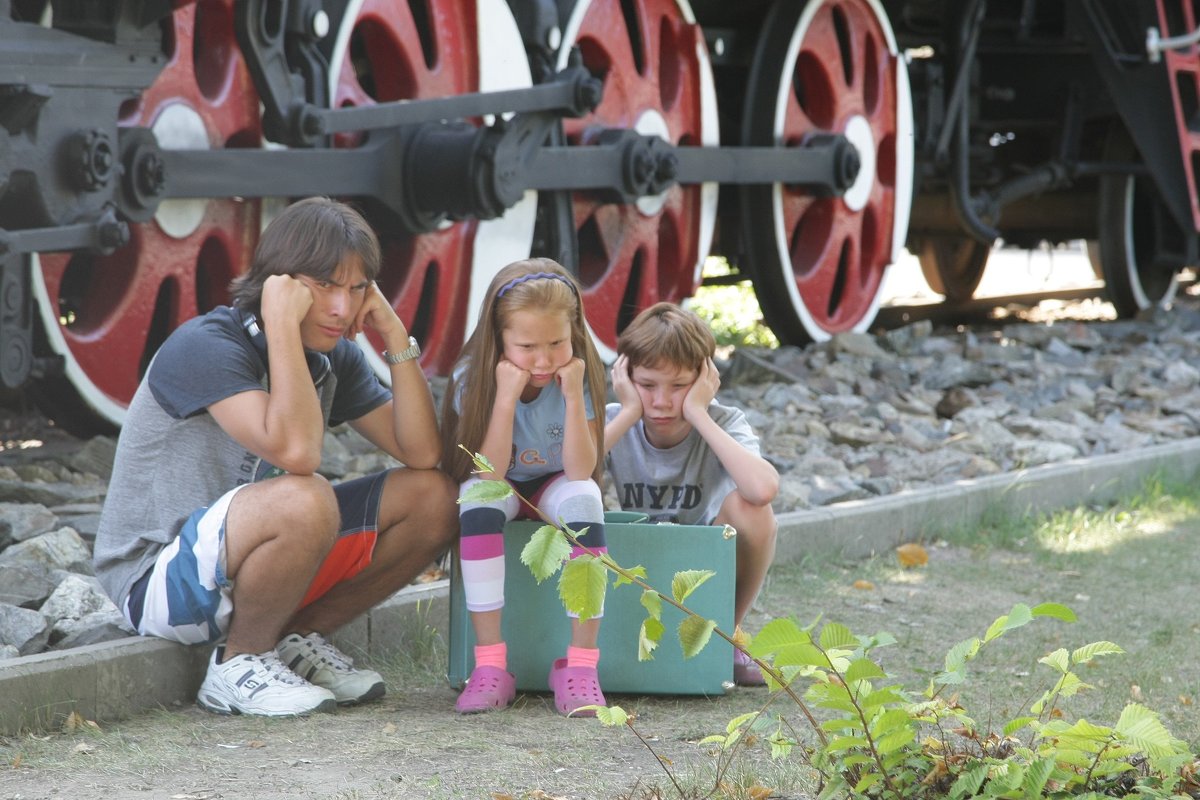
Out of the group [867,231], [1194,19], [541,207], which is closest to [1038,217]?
[1194,19]

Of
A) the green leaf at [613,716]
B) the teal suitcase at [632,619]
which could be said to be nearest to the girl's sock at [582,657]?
the teal suitcase at [632,619]

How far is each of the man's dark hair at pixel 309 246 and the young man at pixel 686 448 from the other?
57 cm

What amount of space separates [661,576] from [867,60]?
5.33m

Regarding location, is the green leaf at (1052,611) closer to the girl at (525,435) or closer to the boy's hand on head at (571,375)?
the girl at (525,435)

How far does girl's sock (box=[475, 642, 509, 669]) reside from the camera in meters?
2.76

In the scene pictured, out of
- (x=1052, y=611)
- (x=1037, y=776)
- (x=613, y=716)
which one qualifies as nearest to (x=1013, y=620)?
(x=1052, y=611)

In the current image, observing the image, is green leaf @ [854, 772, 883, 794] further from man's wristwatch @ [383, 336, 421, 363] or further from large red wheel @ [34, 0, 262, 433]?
large red wheel @ [34, 0, 262, 433]

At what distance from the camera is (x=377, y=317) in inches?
112

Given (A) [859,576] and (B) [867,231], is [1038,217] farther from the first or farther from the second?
(A) [859,576]

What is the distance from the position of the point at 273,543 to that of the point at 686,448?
89 cm

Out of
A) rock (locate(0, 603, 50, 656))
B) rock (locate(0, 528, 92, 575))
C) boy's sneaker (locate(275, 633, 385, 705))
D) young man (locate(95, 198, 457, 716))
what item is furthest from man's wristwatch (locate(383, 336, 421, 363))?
rock (locate(0, 528, 92, 575))

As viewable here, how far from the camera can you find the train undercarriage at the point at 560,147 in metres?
3.83

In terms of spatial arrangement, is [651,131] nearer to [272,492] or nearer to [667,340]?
[667,340]

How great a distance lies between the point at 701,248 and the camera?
21.8 ft
